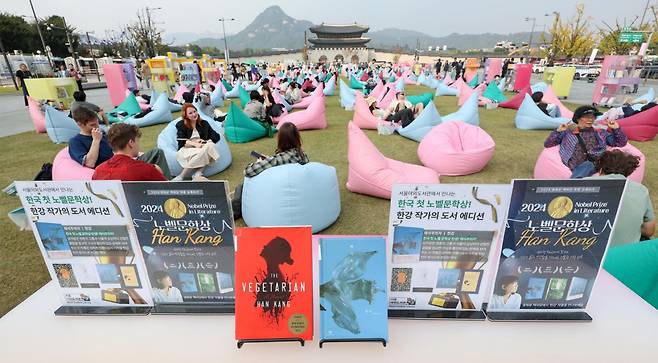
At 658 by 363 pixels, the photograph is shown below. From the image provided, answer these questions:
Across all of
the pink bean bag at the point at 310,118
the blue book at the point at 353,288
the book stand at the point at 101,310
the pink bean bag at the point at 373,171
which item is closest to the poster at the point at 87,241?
the book stand at the point at 101,310

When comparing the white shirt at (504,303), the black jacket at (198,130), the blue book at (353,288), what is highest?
the blue book at (353,288)

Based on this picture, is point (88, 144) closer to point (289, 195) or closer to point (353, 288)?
point (289, 195)

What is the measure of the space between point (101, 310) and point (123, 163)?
1167 millimetres

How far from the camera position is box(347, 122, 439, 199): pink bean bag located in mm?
3502

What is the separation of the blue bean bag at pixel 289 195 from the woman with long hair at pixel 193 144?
141cm

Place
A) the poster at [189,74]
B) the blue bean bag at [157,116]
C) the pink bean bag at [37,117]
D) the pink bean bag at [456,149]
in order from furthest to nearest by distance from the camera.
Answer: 1. the poster at [189,74]
2. the blue bean bag at [157,116]
3. the pink bean bag at [37,117]
4. the pink bean bag at [456,149]

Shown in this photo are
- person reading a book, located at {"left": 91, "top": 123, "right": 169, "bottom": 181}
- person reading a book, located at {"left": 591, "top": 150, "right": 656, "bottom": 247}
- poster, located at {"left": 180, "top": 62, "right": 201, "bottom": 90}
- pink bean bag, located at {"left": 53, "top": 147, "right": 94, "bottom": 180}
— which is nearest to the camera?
person reading a book, located at {"left": 591, "top": 150, "right": 656, "bottom": 247}

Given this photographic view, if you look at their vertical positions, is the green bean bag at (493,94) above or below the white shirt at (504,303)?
below

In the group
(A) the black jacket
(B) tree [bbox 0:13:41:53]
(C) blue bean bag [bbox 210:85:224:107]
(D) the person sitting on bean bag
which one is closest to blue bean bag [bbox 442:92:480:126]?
(D) the person sitting on bean bag

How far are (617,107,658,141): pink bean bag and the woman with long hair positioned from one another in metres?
7.26

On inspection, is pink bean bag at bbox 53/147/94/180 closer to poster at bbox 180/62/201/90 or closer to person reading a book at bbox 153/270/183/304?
person reading a book at bbox 153/270/183/304

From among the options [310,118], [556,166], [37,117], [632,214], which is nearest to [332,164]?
[310,118]

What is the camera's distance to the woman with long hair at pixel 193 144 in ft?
13.0

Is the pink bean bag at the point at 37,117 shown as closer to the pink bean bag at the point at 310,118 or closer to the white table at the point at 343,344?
the pink bean bag at the point at 310,118
